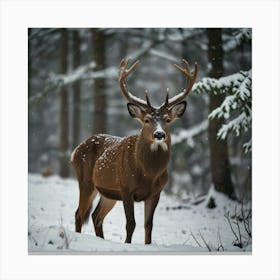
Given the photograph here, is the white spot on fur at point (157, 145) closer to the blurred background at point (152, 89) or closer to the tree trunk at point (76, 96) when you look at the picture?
the blurred background at point (152, 89)

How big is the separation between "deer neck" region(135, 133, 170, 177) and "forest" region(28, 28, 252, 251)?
0.81 m

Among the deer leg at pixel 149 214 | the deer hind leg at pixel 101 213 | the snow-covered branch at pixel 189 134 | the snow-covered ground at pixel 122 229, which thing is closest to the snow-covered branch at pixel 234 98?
the snow-covered ground at pixel 122 229

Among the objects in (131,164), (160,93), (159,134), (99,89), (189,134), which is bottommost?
(131,164)

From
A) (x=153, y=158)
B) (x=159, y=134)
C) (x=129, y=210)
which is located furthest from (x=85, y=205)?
(x=159, y=134)

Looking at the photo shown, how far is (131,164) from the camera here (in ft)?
21.5

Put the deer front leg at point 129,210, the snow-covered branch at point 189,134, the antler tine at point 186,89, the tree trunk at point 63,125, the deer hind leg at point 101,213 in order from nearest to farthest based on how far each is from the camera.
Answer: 1. the deer front leg at point 129,210
2. the antler tine at point 186,89
3. the deer hind leg at point 101,213
4. the tree trunk at point 63,125
5. the snow-covered branch at point 189,134

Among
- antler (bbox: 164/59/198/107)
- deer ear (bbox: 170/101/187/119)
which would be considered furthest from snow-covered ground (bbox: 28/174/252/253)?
antler (bbox: 164/59/198/107)

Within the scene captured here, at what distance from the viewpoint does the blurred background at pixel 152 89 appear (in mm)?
7270

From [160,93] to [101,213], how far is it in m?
1.93

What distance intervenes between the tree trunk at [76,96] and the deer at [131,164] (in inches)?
38.1

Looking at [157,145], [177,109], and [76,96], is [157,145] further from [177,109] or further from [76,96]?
[76,96]

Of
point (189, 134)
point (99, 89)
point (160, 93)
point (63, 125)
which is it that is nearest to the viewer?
point (160, 93)
